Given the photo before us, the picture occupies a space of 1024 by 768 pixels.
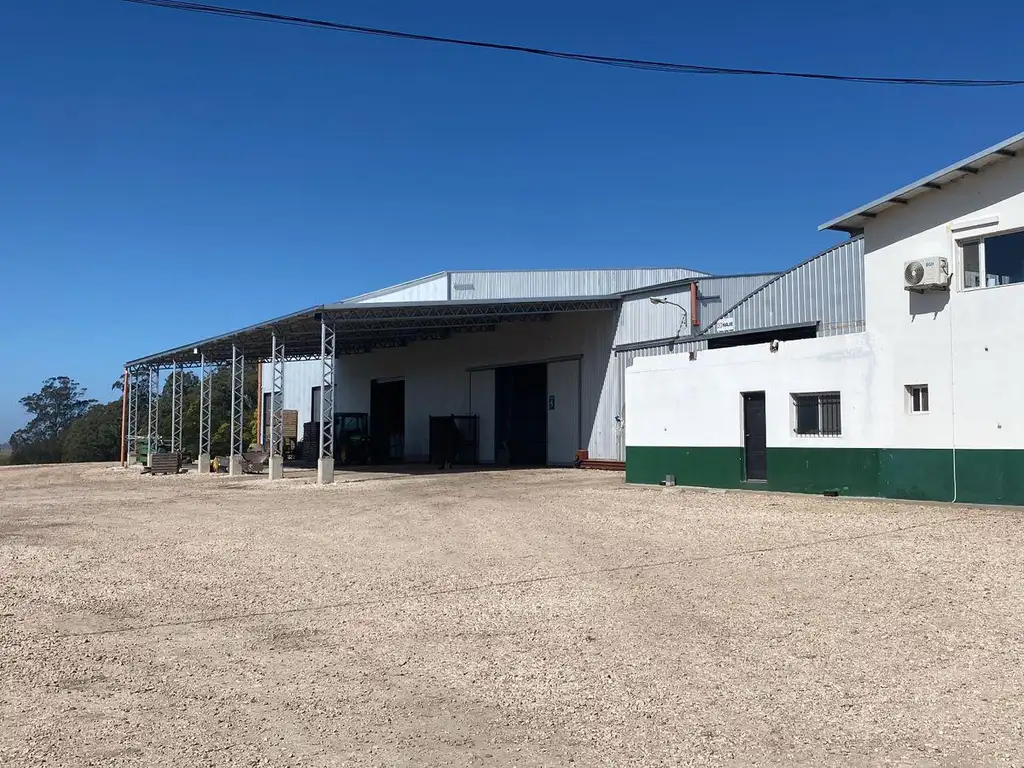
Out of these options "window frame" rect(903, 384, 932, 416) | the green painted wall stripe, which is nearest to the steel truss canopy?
the green painted wall stripe

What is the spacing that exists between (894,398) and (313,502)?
11845 mm

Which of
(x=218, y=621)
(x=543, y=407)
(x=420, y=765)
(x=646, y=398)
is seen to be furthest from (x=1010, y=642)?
(x=543, y=407)

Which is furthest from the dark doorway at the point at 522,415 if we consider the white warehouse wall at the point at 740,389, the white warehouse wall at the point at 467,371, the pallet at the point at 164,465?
the pallet at the point at 164,465

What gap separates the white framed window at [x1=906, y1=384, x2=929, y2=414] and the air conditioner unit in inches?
68.2

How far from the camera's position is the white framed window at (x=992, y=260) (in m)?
13.4

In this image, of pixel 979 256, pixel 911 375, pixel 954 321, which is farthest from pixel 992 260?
pixel 911 375

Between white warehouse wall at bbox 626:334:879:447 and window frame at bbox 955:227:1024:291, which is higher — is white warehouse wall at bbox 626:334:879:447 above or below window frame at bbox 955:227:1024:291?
below

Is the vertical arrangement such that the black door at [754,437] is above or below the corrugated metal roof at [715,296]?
below

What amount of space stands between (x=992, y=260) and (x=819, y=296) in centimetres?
659

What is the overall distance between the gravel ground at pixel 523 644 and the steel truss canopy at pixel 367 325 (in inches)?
492

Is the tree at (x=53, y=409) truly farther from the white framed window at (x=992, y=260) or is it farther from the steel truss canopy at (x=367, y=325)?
the white framed window at (x=992, y=260)

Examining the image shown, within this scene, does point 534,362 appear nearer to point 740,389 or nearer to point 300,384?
point 740,389

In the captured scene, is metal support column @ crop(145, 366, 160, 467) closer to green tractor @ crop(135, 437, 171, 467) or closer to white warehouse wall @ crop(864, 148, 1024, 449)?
green tractor @ crop(135, 437, 171, 467)

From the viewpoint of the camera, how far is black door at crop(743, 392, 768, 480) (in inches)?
698
